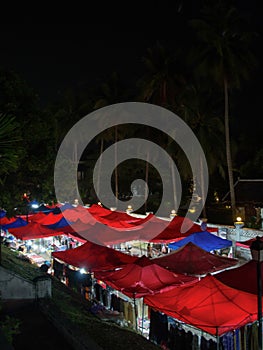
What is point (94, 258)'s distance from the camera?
14.0 metres

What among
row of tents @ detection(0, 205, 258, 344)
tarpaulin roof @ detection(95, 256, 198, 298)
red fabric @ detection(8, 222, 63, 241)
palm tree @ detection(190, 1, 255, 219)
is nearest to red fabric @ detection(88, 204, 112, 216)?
row of tents @ detection(0, 205, 258, 344)

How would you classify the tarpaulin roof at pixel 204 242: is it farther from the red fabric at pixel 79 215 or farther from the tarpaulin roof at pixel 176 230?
the red fabric at pixel 79 215

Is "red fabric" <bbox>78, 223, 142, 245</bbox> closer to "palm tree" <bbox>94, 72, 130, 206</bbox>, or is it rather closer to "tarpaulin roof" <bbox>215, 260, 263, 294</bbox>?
"tarpaulin roof" <bbox>215, 260, 263, 294</bbox>

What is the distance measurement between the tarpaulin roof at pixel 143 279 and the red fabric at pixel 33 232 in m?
7.87

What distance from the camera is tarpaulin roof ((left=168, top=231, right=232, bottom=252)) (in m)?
16.1

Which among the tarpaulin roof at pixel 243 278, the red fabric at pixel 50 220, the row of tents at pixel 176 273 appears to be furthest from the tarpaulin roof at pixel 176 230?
the tarpaulin roof at pixel 243 278

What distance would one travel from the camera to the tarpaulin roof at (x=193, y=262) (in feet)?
43.0

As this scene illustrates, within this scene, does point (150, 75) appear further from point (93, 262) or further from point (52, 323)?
point (52, 323)

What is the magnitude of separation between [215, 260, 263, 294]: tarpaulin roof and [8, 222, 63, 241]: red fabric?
10867mm

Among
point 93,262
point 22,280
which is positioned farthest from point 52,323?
point 93,262

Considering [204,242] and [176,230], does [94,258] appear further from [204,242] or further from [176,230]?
[176,230]

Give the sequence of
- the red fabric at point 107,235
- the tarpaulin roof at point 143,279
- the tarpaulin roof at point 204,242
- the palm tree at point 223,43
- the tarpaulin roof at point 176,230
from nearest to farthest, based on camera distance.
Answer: the tarpaulin roof at point 143,279, the tarpaulin roof at point 204,242, the red fabric at point 107,235, the tarpaulin roof at point 176,230, the palm tree at point 223,43

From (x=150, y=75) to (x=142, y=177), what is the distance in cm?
1267

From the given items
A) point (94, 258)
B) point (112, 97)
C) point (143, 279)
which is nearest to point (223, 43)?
point (112, 97)
